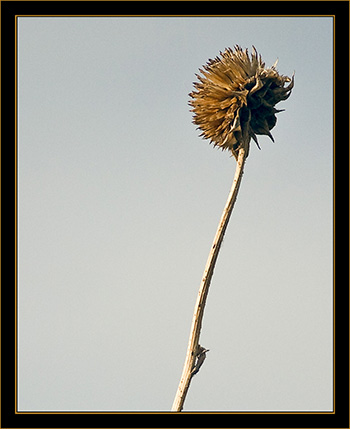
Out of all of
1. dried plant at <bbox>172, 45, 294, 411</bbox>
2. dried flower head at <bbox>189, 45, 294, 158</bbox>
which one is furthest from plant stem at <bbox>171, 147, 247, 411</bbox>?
dried flower head at <bbox>189, 45, 294, 158</bbox>

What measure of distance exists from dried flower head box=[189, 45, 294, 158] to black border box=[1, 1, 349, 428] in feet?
4.16

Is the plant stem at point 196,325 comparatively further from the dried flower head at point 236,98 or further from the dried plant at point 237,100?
the dried flower head at point 236,98

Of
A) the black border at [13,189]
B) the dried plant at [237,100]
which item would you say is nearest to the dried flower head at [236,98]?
the dried plant at [237,100]

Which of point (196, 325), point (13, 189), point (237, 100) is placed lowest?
point (196, 325)

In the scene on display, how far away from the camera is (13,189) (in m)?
8.49

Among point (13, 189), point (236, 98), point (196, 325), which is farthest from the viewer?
point (236, 98)

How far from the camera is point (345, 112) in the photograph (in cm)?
862

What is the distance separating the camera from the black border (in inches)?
297

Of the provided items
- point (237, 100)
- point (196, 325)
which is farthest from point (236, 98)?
point (196, 325)

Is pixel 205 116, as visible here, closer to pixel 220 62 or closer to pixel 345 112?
pixel 220 62

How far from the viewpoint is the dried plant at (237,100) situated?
9570 millimetres

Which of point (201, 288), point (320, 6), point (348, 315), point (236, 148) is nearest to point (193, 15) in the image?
point (320, 6)

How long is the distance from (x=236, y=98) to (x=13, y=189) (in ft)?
11.0

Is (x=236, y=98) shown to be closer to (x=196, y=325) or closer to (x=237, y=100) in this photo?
(x=237, y=100)
